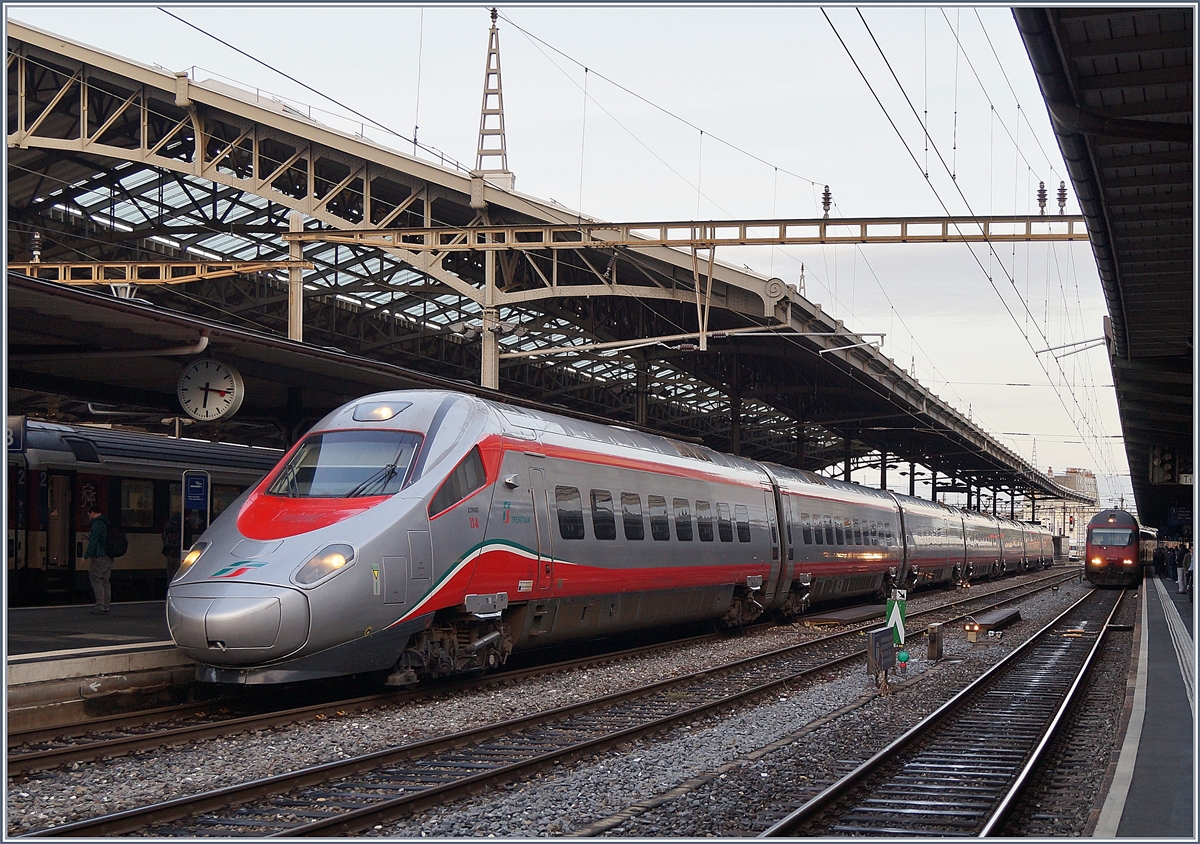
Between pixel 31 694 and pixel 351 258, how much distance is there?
87.8 feet

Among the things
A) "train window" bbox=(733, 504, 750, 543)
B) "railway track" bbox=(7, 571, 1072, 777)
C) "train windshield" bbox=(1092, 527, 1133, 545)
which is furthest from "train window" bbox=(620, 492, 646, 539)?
"train windshield" bbox=(1092, 527, 1133, 545)

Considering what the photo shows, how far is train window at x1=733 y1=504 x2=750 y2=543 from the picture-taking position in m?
21.0

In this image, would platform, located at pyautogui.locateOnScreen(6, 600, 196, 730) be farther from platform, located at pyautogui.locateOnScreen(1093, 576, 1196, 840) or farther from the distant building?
the distant building

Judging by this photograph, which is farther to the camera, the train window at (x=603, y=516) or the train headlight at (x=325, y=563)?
the train window at (x=603, y=516)

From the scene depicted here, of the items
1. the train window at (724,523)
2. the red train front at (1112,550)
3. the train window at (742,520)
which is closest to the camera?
the train window at (724,523)

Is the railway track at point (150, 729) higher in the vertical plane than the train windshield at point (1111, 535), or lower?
lower

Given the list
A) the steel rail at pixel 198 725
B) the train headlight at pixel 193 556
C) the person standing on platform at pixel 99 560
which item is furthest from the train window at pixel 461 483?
the person standing on platform at pixel 99 560

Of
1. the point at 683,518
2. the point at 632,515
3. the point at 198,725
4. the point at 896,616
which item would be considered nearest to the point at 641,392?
the point at 683,518

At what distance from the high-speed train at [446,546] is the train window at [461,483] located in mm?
23

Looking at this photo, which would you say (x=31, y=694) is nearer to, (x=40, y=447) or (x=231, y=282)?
(x=40, y=447)

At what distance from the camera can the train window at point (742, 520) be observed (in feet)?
68.9

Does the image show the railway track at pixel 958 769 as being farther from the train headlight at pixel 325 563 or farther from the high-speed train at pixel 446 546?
the train headlight at pixel 325 563

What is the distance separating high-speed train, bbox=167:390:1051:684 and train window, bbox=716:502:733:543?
36 millimetres

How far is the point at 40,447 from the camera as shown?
62.4 ft
